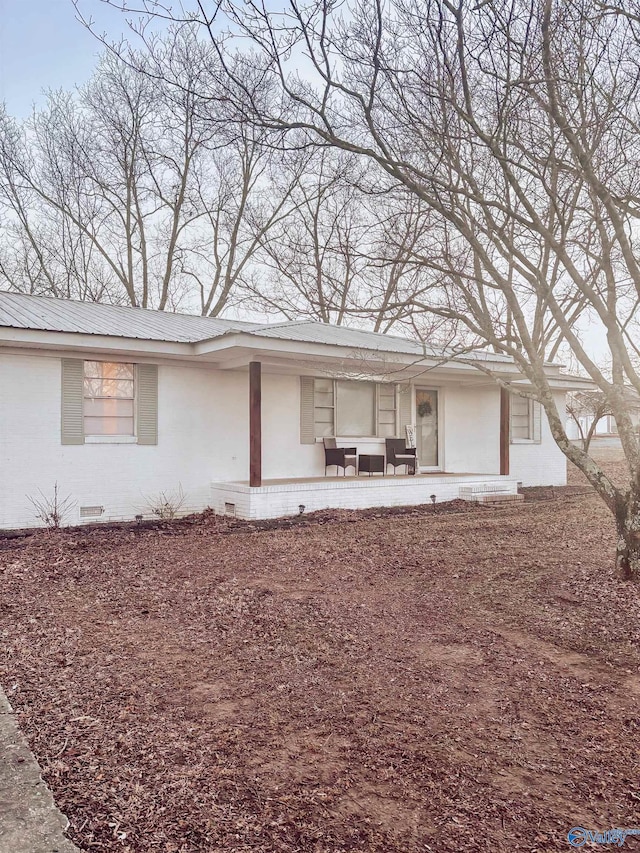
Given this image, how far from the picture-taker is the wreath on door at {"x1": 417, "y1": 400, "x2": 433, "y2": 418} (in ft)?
45.8

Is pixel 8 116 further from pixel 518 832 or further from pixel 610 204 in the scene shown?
pixel 518 832

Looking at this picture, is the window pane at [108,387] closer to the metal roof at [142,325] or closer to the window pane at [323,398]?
the metal roof at [142,325]

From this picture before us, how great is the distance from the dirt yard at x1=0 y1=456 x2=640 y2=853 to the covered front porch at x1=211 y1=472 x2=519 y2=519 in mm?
3205

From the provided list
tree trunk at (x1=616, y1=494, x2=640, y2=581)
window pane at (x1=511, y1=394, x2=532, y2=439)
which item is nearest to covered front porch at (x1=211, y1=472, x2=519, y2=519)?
window pane at (x1=511, y1=394, x2=532, y2=439)

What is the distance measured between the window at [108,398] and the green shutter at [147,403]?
0.13 m

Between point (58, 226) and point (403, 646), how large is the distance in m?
20.7

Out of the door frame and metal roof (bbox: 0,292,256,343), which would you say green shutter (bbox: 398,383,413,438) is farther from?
metal roof (bbox: 0,292,256,343)

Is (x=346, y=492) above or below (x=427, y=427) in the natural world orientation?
below

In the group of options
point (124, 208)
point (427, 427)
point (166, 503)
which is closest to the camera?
point (166, 503)

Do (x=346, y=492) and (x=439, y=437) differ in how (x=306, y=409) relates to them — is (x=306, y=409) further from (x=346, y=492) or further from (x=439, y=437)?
(x=439, y=437)

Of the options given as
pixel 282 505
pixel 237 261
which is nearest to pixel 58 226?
pixel 237 261

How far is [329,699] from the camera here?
3.26 meters

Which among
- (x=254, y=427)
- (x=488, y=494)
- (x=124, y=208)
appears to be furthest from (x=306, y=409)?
(x=124, y=208)

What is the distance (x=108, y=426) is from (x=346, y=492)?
168 inches
